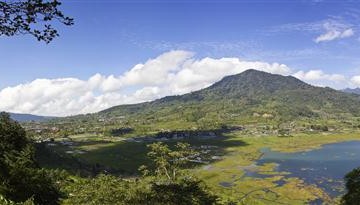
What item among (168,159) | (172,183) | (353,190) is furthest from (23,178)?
(353,190)

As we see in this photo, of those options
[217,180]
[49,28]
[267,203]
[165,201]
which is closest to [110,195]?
[165,201]

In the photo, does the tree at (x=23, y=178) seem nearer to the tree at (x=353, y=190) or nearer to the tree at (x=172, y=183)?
the tree at (x=172, y=183)

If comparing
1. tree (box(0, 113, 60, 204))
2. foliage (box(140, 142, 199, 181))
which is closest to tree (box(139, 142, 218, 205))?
foliage (box(140, 142, 199, 181))

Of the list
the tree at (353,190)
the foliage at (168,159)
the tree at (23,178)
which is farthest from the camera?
the tree at (353,190)

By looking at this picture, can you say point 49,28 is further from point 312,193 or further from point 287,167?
point 287,167

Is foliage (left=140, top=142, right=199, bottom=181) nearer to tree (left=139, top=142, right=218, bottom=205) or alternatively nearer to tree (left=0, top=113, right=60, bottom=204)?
tree (left=139, top=142, right=218, bottom=205)

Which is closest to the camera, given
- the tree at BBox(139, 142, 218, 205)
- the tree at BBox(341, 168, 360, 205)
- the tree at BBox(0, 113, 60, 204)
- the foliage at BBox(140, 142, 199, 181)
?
the tree at BBox(139, 142, 218, 205)

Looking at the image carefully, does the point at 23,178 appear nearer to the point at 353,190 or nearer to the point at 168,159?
the point at 168,159

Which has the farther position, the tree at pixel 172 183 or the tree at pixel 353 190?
the tree at pixel 353 190

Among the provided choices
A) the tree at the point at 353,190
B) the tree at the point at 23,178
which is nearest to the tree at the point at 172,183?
the tree at the point at 23,178
